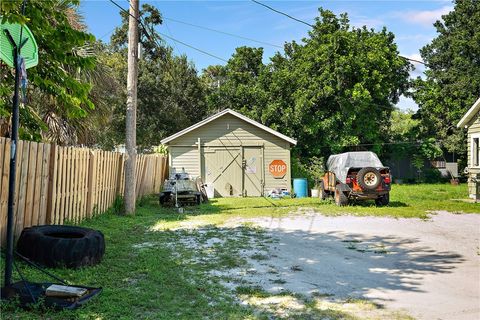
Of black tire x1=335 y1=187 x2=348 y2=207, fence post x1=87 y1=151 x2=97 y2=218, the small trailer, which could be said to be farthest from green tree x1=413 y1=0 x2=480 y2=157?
fence post x1=87 y1=151 x2=97 y2=218

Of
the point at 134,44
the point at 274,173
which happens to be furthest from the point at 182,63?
the point at 134,44

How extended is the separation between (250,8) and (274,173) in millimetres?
8356

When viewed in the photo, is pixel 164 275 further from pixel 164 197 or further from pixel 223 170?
pixel 223 170

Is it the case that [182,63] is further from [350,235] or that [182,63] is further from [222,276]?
[222,276]

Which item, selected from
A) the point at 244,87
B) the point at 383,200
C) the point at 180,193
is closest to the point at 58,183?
the point at 180,193

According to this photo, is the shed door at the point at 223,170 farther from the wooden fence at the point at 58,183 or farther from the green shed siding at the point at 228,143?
the wooden fence at the point at 58,183

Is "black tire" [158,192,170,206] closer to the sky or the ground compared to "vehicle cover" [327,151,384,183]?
closer to the ground

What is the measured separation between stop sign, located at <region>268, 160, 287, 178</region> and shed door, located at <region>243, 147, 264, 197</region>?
48 centimetres

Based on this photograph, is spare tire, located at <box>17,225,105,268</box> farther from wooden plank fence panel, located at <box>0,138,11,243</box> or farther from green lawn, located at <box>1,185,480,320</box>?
wooden plank fence panel, located at <box>0,138,11,243</box>

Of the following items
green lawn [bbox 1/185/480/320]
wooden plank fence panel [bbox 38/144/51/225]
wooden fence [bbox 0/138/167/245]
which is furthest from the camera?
wooden plank fence panel [bbox 38/144/51/225]

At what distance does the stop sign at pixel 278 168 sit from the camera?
1972 centimetres

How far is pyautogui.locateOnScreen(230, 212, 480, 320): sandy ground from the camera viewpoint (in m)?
4.63

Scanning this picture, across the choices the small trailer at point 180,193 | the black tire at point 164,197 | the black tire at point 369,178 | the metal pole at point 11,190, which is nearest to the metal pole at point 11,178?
the metal pole at point 11,190

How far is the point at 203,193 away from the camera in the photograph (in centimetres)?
1639
